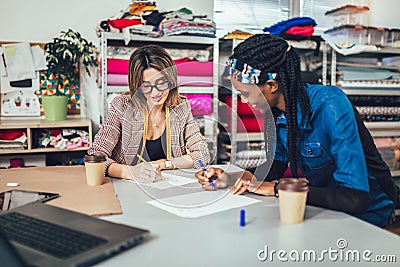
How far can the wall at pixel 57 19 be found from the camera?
3.01 meters

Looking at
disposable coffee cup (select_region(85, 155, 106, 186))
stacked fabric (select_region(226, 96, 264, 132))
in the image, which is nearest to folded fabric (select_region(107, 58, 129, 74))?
stacked fabric (select_region(226, 96, 264, 132))

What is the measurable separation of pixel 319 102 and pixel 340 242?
0.53 meters

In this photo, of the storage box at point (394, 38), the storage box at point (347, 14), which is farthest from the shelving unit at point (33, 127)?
the storage box at point (394, 38)

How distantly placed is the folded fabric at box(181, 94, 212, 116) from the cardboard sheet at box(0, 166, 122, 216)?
3.74 feet

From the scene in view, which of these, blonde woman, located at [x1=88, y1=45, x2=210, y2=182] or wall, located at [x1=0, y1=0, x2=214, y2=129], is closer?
blonde woman, located at [x1=88, y1=45, x2=210, y2=182]

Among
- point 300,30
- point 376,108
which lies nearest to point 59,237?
point 300,30

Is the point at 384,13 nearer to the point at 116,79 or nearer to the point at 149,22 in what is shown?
the point at 149,22

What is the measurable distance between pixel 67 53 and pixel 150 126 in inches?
47.3

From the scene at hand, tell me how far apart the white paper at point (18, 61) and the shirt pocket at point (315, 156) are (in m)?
2.29

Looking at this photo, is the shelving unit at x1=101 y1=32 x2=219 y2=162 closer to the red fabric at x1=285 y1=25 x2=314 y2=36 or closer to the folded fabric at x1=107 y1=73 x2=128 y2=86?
the folded fabric at x1=107 y1=73 x2=128 y2=86

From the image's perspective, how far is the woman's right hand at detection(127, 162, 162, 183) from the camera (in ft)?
5.04

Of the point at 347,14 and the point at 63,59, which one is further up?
the point at 347,14

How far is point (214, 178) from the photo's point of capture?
58.4 inches

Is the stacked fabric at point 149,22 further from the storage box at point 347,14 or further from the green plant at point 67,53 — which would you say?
the storage box at point 347,14
